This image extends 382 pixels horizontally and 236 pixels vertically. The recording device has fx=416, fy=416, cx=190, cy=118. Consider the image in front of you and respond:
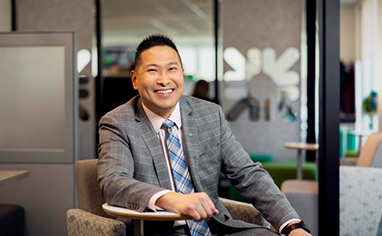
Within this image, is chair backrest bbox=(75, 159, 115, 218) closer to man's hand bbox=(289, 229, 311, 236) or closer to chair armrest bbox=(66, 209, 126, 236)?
chair armrest bbox=(66, 209, 126, 236)

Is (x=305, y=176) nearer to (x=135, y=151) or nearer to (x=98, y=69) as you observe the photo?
(x=98, y=69)

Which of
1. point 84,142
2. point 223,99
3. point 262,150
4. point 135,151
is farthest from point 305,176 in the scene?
point 135,151

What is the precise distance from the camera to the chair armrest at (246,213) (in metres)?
1.92

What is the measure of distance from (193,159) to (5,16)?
16.4 ft

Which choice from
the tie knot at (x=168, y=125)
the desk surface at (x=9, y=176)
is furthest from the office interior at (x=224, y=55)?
the tie knot at (x=168, y=125)

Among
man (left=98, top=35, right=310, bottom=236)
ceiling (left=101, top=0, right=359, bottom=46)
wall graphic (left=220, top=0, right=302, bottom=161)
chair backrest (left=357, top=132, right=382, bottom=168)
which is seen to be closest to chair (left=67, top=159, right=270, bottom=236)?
man (left=98, top=35, right=310, bottom=236)

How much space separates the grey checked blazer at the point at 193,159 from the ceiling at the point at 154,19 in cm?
416

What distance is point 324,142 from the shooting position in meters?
2.58

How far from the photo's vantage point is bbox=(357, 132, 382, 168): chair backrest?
10.1 feet

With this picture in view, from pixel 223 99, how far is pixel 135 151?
420 centimetres

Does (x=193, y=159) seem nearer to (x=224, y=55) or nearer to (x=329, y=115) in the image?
(x=329, y=115)

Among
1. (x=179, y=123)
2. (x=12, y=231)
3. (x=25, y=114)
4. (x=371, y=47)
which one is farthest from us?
(x=371, y=47)

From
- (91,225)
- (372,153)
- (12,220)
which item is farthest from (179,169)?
(12,220)

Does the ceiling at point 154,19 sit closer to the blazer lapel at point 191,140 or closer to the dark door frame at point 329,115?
the dark door frame at point 329,115
